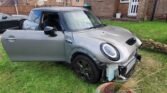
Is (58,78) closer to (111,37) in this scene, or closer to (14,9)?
(111,37)

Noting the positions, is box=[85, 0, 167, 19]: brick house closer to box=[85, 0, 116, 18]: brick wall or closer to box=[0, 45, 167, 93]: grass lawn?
box=[85, 0, 116, 18]: brick wall

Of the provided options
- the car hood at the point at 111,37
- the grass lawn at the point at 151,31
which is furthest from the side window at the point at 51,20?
the grass lawn at the point at 151,31

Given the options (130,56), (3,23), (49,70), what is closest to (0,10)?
(3,23)

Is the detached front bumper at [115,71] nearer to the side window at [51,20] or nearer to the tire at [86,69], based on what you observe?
the tire at [86,69]

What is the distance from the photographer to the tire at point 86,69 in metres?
3.79

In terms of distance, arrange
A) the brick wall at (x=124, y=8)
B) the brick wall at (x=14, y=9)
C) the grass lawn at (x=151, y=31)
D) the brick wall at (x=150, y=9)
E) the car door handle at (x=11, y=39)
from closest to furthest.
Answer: the car door handle at (x=11, y=39) → the grass lawn at (x=151, y=31) → the brick wall at (x=150, y=9) → the brick wall at (x=124, y=8) → the brick wall at (x=14, y=9)

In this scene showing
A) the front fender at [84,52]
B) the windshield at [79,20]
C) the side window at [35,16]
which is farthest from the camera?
the side window at [35,16]

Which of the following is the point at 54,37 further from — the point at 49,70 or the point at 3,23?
the point at 3,23

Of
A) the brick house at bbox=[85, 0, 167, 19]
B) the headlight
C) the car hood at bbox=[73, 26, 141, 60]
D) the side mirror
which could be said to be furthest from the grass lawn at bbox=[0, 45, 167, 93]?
the brick house at bbox=[85, 0, 167, 19]

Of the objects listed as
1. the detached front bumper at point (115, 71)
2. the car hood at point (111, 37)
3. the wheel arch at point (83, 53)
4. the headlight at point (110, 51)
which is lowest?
the detached front bumper at point (115, 71)

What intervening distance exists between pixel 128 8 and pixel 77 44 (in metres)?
9.90

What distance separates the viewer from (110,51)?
3637mm

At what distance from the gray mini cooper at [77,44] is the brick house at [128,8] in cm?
761

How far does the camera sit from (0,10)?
21453 mm
